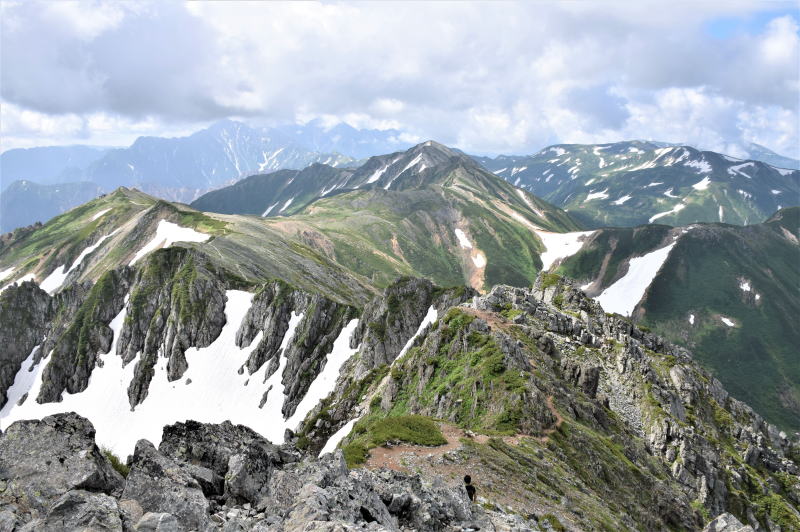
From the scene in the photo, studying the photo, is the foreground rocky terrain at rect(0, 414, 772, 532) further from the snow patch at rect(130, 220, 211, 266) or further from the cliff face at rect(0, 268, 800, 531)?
the snow patch at rect(130, 220, 211, 266)

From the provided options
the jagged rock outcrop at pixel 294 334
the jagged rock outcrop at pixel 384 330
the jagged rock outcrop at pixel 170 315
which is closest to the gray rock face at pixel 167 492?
the jagged rock outcrop at pixel 384 330

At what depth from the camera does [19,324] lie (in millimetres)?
138750

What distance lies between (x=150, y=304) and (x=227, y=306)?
70.3 feet

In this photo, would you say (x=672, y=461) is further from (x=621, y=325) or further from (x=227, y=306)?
(x=227, y=306)

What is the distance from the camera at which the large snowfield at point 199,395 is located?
94500 mm

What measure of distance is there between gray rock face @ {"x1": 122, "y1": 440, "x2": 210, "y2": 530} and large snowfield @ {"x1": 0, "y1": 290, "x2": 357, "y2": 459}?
73.4 metres

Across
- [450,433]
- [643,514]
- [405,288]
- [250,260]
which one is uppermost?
[250,260]

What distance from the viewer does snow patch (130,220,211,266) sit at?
176438mm

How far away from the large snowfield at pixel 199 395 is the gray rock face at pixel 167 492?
73373 millimetres

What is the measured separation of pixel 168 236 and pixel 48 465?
188m

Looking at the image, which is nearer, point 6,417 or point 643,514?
point 643,514

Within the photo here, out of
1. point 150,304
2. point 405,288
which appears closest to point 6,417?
point 150,304

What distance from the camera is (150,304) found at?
123m

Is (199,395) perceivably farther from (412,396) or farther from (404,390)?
(412,396)
